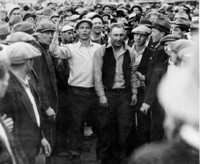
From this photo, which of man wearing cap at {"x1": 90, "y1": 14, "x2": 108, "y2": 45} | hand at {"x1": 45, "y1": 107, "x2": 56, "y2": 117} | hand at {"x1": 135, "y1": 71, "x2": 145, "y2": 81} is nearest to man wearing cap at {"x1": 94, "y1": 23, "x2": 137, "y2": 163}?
hand at {"x1": 135, "y1": 71, "x2": 145, "y2": 81}

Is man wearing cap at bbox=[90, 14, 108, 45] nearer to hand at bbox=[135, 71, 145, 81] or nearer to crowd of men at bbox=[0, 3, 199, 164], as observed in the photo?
crowd of men at bbox=[0, 3, 199, 164]

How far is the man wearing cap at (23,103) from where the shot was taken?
9.74 feet

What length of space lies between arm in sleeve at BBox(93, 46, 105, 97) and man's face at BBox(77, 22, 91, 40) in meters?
0.33

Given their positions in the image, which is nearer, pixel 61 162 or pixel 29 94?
pixel 29 94

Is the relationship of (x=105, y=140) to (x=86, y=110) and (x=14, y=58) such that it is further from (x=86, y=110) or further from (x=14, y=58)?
(x=14, y=58)

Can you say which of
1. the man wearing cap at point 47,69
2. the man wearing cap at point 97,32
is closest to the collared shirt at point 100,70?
the man wearing cap at point 47,69

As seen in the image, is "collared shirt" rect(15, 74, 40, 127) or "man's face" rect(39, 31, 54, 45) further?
"man's face" rect(39, 31, 54, 45)

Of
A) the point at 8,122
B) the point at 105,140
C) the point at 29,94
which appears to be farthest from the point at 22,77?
the point at 105,140

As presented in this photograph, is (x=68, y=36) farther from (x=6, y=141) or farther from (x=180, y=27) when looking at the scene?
(x=6, y=141)

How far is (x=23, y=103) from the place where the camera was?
3025mm

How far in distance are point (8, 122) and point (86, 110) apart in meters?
1.98

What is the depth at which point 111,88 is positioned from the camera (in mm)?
4559

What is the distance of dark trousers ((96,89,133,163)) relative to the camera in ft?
15.0

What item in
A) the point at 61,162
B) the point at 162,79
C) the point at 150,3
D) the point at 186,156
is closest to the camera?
the point at 186,156
